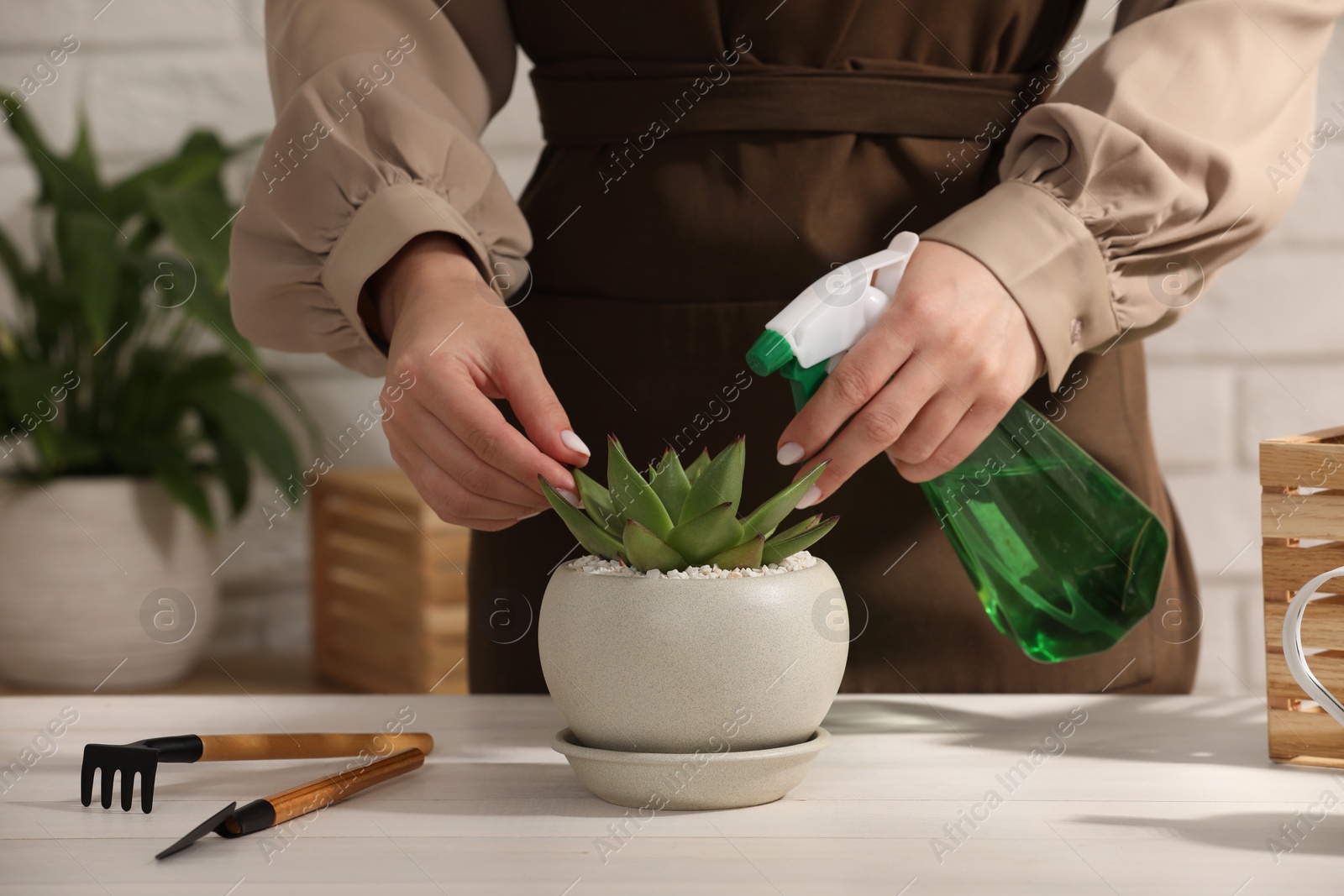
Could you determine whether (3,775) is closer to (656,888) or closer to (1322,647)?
(656,888)

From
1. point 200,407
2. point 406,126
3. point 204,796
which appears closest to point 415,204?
point 406,126

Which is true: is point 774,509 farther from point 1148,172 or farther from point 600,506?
point 1148,172

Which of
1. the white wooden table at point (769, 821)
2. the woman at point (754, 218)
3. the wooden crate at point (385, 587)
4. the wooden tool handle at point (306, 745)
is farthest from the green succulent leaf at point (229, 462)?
the wooden tool handle at point (306, 745)

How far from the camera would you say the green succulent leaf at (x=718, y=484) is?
0.47 metres

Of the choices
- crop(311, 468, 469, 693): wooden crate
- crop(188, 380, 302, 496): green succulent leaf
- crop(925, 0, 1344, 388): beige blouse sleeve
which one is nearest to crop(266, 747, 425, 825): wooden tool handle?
crop(925, 0, 1344, 388): beige blouse sleeve

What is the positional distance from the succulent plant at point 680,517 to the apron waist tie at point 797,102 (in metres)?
0.32

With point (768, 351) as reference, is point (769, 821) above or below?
below

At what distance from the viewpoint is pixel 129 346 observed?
5.23 ft

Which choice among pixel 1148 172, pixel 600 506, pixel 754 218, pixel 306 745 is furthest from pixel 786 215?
pixel 306 745

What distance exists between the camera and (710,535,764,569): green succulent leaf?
0.48m

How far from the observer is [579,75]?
79 cm

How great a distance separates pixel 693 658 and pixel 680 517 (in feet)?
0.20

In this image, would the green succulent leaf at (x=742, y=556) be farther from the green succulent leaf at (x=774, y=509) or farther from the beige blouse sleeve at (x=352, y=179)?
the beige blouse sleeve at (x=352, y=179)

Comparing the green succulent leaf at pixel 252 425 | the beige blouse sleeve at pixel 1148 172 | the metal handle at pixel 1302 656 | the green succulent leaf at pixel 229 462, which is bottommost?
the green succulent leaf at pixel 229 462
